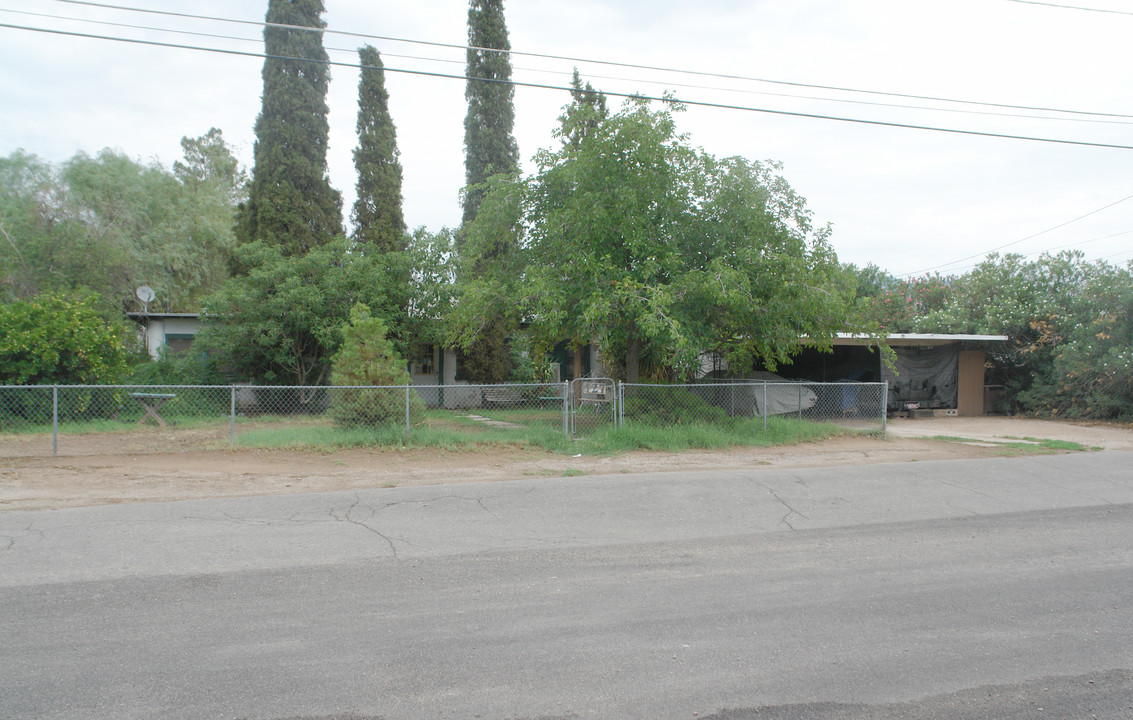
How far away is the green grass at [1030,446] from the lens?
42.1 ft

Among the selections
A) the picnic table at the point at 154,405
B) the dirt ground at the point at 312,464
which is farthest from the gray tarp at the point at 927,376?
the picnic table at the point at 154,405

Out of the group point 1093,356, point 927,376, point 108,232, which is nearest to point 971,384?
point 927,376

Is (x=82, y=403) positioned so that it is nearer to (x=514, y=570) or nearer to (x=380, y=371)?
(x=380, y=371)

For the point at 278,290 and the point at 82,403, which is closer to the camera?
the point at 82,403

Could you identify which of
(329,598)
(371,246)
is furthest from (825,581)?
(371,246)

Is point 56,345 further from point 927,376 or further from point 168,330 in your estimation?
point 927,376

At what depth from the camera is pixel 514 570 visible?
5.84 metres

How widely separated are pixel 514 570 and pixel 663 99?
10.1 metres

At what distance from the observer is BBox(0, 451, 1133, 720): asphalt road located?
11.8 ft

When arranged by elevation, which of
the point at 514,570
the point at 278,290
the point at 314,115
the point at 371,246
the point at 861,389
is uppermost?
the point at 314,115

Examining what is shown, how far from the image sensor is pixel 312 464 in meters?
10.8

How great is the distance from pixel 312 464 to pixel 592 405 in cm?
743

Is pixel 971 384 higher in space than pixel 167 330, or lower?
lower

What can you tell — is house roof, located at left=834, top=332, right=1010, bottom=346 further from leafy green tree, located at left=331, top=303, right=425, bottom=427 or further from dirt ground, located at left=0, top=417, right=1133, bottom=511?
leafy green tree, located at left=331, top=303, right=425, bottom=427
